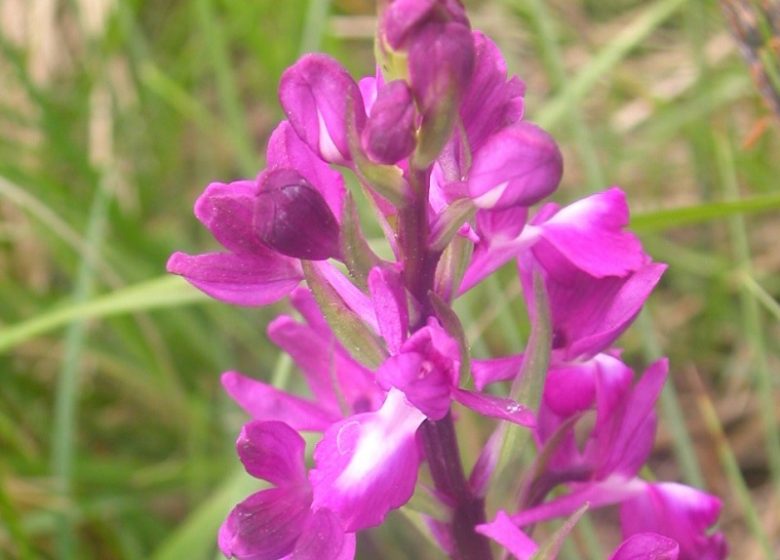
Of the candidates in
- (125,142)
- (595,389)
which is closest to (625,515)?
(595,389)

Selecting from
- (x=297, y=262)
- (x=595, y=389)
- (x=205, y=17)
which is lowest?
(x=595, y=389)

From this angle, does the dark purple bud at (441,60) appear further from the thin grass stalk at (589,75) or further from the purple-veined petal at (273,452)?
the thin grass stalk at (589,75)

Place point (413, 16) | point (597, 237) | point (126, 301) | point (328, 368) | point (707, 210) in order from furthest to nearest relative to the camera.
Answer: point (126, 301) → point (707, 210) → point (328, 368) → point (597, 237) → point (413, 16)

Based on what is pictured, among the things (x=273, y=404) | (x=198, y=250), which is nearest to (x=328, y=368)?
(x=273, y=404)

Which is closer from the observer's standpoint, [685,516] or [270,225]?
[270,225]

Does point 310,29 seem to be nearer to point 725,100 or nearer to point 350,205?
point 725,100

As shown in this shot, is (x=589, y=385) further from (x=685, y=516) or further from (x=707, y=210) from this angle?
(x=707, y=210)

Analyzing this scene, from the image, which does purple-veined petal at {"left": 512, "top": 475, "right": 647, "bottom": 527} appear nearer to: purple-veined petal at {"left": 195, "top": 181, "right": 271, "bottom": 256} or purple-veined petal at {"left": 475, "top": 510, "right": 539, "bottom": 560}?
purple-veined petal at {"left": 475, "top": 510, "right": 539, "bottom": 560}
